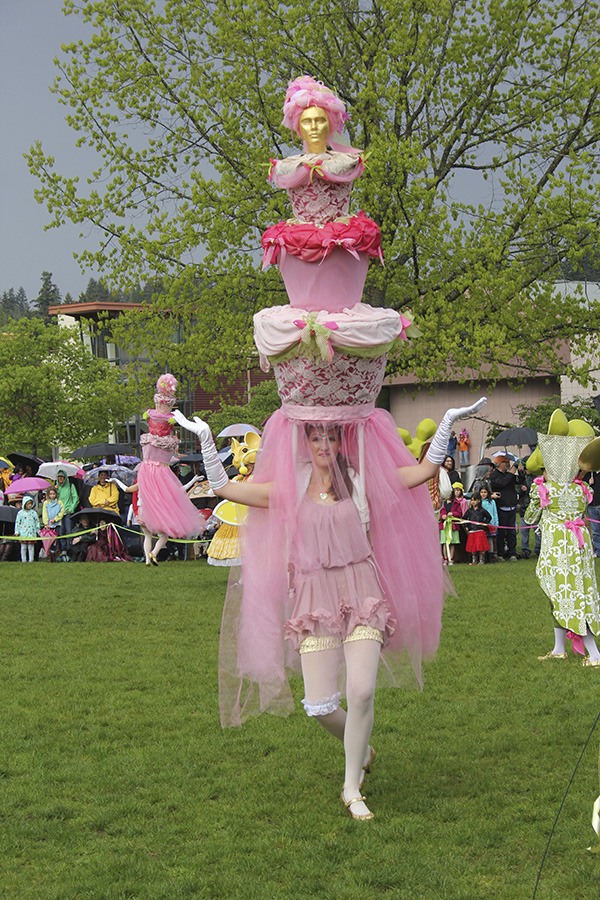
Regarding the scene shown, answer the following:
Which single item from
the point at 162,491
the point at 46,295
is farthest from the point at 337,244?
the point at 46,295

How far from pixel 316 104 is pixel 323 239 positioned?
2.63 ft

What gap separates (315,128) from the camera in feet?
20.1

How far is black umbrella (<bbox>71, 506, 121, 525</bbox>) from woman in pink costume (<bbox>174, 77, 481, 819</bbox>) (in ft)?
47.1

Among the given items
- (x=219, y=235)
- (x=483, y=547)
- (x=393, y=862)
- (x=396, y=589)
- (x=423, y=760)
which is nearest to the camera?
(x=393, y=862)

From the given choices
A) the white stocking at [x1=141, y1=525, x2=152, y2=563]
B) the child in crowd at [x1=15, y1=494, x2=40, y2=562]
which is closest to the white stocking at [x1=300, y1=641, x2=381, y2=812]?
the white stocking at [x1=141, y1=525, x2=152, y2=563]

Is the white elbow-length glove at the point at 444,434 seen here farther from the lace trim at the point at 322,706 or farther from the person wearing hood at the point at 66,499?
the person wearing hood at the point at 66,499

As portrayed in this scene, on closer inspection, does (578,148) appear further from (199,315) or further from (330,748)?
(330,748)

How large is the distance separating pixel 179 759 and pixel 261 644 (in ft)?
4.22

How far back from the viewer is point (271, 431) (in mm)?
6047

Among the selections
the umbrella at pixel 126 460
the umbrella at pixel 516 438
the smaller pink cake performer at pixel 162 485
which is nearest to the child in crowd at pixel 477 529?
the umbrella at pixel 516 438

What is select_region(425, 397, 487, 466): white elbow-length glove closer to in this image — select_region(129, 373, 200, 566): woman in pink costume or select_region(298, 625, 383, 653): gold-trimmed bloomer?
select_region(298, 625, 383, 653): gold-trimmed bloomer

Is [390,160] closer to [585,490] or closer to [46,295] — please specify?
[585,490]

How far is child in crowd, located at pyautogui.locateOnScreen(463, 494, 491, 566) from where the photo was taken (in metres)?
18.0

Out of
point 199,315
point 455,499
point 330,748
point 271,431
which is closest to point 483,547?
point 455,499
